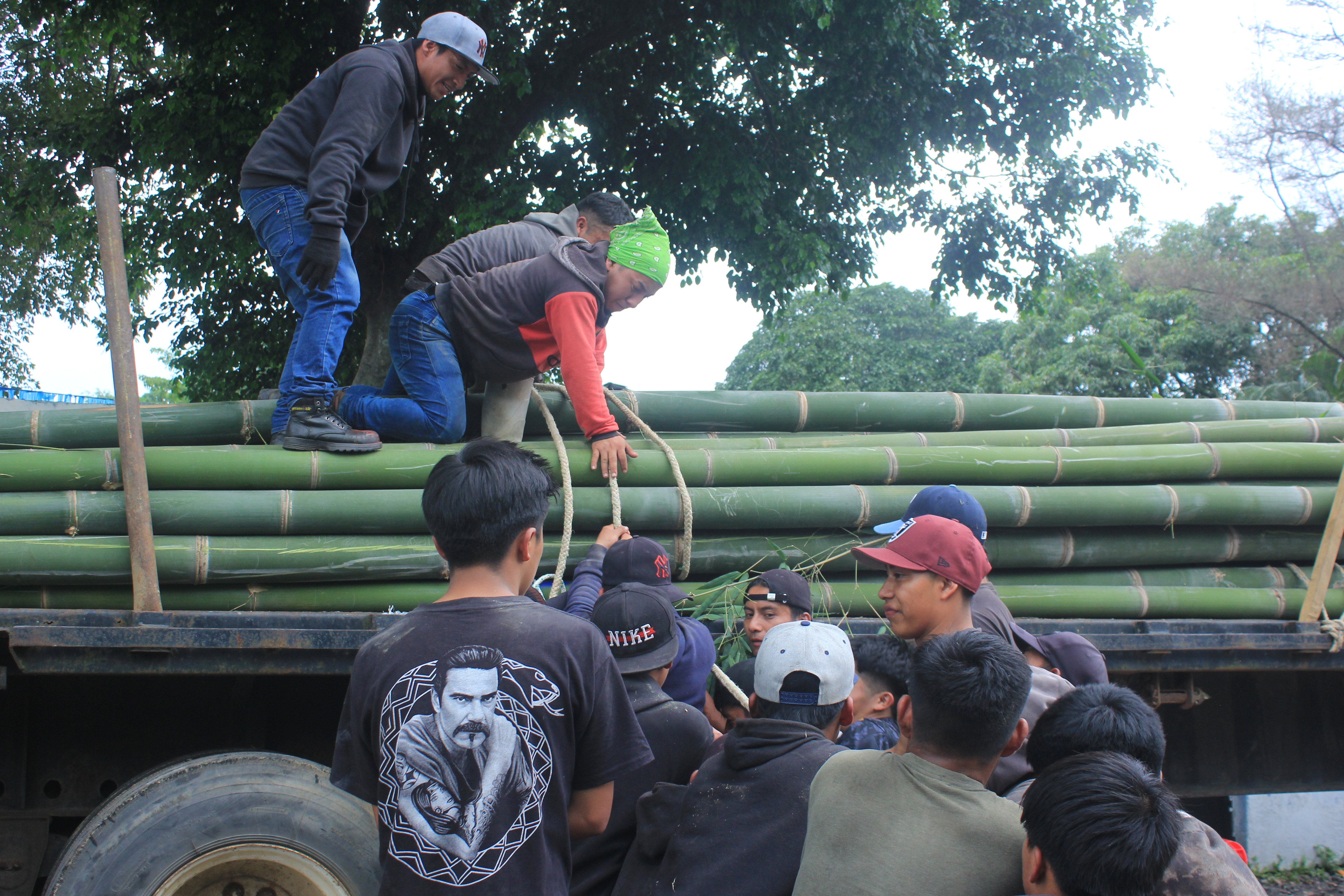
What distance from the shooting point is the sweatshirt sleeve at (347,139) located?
3.26 meters

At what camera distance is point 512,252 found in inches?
155

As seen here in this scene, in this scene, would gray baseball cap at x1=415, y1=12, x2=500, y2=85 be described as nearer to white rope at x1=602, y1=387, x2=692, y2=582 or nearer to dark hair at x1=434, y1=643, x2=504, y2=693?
white rope at x1=602, y1=387, x2=692, y2=582

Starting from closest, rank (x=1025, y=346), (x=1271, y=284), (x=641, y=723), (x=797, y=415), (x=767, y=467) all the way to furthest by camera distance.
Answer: (x=641, y=723)
(x=767, y=467)
(x=797, y=415)
(x=1271, y=284)
(x=1025, y=346)

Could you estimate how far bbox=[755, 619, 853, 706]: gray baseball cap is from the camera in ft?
6.41

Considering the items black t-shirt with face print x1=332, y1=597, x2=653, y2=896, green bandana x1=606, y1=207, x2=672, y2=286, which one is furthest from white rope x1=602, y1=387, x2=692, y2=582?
black t-shirt with face print x1=332, y1=597, x2=653, y2=896

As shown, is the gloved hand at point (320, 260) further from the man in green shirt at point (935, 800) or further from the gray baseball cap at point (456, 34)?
the man in green shirt at point (935, 800)

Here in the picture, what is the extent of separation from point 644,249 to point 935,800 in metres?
2.40

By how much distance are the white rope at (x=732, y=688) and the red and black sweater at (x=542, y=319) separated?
1.07 m

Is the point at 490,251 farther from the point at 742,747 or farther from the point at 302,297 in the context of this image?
the point at 742,747

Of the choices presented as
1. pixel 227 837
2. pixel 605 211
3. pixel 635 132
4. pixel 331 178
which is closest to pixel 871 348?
pixel 635 132

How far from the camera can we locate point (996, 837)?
62.8 inches

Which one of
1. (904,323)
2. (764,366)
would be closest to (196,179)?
(764,366)

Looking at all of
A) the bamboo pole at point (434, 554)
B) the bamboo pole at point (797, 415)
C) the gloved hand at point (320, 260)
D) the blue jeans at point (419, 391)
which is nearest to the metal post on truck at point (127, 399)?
the bamboo pole at point (434, 554)

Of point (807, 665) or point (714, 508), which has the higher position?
point (714, 508)
